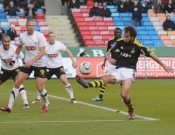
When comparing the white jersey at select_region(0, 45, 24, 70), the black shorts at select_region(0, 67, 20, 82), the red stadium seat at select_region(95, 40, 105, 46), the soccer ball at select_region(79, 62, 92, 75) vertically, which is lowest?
the red stadium seat at select_region(95, 40, 105, 46)

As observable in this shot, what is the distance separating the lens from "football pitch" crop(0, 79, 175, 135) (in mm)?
10691

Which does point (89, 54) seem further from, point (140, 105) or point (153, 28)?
point (140, 105)

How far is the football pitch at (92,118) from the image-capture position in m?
10.7

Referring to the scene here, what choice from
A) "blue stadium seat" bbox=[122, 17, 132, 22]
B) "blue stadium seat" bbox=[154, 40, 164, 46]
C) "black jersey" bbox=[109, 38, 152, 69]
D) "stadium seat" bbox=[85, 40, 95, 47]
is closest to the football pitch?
"black jersey" bbox=[109, 38, 152, 69]

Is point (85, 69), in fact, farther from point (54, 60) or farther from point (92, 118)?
point (92, 118)

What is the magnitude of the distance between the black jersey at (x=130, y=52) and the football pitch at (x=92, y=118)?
4.08ft

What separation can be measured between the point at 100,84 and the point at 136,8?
25975mm

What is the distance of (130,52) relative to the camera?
12.4m

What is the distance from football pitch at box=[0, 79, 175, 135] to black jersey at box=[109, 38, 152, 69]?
4.08 feet

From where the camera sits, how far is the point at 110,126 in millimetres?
11297

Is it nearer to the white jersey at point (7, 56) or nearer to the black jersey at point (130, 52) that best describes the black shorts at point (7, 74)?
the white jersey at point (7, 56)

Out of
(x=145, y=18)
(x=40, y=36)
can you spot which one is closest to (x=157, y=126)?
(x=40, y=36)

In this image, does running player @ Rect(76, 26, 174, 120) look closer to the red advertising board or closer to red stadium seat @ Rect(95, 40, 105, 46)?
the red advertising board

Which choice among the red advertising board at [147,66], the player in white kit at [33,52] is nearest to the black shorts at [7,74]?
the player in white kit at [33,52]
